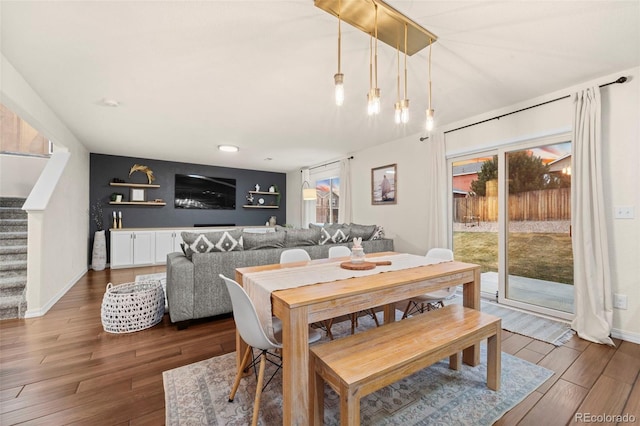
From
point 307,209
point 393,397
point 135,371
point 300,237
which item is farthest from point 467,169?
point 135,371

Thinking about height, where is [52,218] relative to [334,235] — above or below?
above

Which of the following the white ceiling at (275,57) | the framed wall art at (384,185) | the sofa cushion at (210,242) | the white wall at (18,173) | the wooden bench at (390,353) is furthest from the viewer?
the framed wall art at (384,185)

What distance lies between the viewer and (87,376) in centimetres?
191

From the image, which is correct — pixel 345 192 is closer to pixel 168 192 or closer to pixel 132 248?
pixel 168 192

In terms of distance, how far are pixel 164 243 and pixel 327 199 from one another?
151 inches

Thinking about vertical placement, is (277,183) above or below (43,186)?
above

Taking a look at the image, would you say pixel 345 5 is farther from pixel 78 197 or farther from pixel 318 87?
pixel 78 197

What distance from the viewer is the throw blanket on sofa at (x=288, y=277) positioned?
5.12 ft

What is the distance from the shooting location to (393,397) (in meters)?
1.71

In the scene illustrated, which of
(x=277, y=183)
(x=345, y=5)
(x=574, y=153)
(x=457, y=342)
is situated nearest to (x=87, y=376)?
(x=457, y=342)

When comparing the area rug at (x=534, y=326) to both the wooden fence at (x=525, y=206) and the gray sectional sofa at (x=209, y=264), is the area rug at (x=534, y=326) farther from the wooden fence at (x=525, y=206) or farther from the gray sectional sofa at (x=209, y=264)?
the gray sectional sofa at (x=209, y=264)

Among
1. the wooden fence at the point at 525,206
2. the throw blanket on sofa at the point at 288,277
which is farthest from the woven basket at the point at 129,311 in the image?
the wooden fence at the point at 525,206

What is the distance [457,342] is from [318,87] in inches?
97.3

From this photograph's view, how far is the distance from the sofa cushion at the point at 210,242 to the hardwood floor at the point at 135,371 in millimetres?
783
